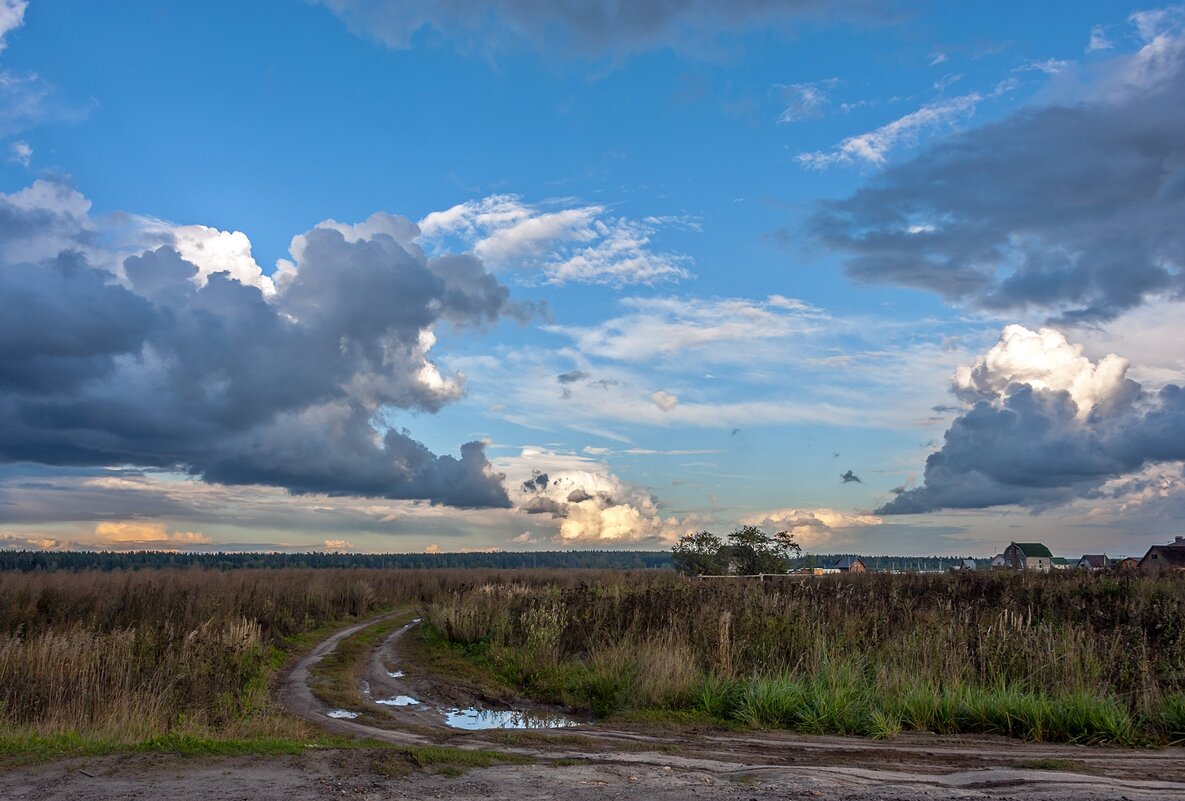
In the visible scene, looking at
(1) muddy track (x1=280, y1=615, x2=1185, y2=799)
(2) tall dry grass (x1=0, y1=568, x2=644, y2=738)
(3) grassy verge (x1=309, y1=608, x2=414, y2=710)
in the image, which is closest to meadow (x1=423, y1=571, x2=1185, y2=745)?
(1) muddy track (x1=280, y1=615, x2=1185, y2=799)

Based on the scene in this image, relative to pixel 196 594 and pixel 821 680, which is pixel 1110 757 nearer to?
pixel 821 680

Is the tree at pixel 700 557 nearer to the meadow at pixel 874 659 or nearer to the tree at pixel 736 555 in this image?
the tree at pixel 736 555

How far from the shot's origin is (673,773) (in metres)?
9.03

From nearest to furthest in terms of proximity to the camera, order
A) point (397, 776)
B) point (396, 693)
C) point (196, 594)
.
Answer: point (397, 776) < point (396, 693) < point (196, 594)

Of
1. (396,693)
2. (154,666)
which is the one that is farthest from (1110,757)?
(154,666)

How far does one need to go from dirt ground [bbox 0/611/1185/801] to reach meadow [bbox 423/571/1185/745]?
752mm

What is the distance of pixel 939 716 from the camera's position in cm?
1205

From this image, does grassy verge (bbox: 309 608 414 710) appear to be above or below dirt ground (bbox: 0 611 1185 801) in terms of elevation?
below

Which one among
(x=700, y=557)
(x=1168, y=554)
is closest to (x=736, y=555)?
(x=700, y=557)

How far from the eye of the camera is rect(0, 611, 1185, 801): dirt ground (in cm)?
809

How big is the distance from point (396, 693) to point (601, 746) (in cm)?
844

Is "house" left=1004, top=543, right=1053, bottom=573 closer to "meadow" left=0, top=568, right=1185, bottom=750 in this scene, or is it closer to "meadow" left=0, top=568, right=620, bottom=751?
"meadow" left=0, top=568, right=1185, bottom=750

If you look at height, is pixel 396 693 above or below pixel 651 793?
below

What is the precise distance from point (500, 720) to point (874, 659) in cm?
647
